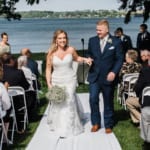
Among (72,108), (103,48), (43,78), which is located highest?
(103,48)

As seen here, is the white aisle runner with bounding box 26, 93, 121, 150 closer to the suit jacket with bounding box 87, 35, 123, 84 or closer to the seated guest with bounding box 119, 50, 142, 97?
the suit jacket with bounding box 87, 35, 123, 84

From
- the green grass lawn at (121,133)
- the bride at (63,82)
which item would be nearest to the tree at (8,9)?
the green grass lawn at (121,133)

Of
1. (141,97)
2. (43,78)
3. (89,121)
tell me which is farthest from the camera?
(43,78)

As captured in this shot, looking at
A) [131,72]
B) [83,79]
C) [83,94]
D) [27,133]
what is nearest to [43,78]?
[83,79]

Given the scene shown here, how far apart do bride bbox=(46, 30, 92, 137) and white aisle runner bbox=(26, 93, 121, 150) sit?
23cm

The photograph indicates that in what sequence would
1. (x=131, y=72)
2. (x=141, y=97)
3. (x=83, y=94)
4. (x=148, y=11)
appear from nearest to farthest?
(x=141, y=97)
(x=131, y=72)
(x=83, y=94)
(x=148, y=11)

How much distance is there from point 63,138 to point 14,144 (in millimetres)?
1007

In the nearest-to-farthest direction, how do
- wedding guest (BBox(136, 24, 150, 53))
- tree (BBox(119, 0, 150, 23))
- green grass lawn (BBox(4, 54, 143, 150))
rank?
green grass lawn (BBox(4, 54, 143, 150)) → wedding guest (BBox(136, 24, 150, 53)) → tree (BBox(119, 0, 150, 23))

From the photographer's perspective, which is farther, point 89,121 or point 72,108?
point 89,121

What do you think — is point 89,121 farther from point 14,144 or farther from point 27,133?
point 14,144

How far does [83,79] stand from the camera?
1827 centimetres

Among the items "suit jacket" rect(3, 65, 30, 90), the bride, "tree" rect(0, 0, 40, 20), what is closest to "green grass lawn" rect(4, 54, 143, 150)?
the bride

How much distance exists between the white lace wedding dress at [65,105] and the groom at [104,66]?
349 millimetres

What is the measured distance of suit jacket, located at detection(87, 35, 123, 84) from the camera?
34.8ft
